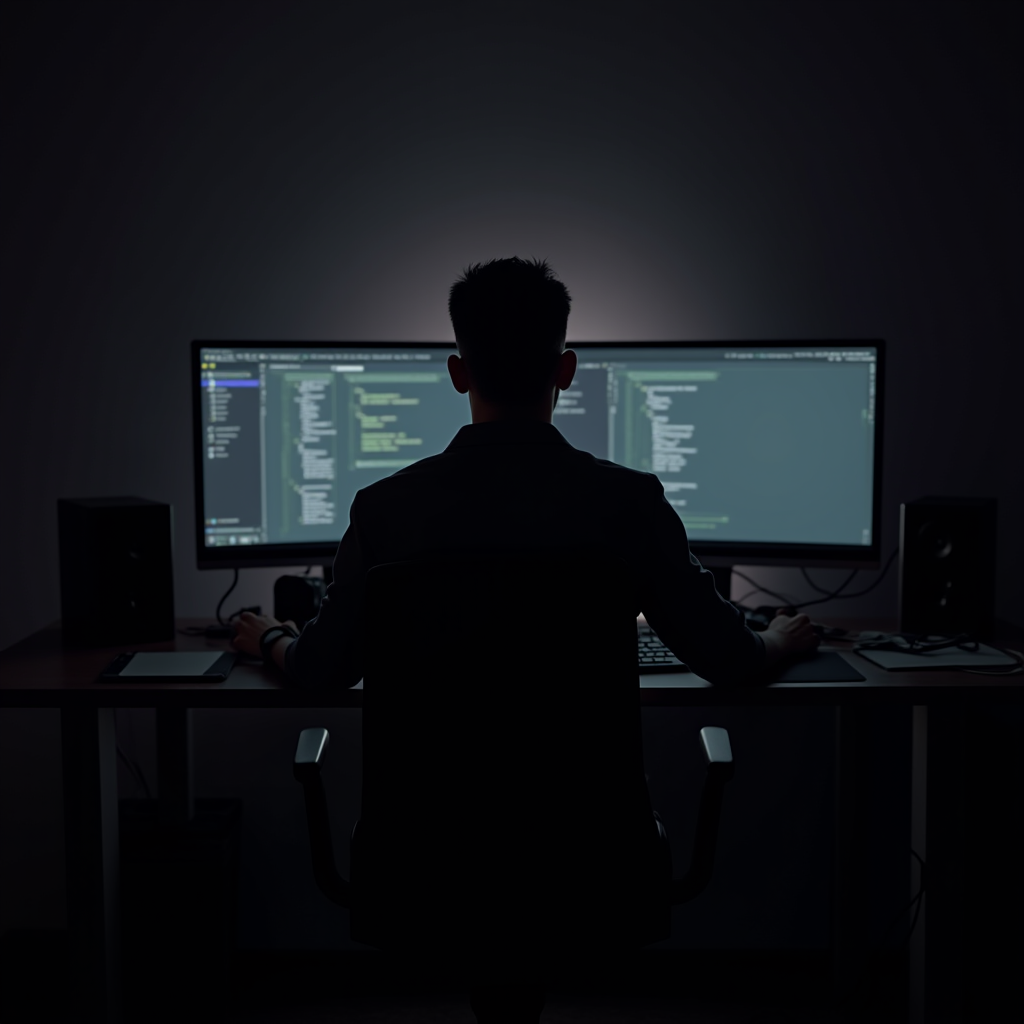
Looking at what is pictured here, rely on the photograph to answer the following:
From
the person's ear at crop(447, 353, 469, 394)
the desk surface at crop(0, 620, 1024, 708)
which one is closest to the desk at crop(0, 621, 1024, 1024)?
the desk surface at crop(0, 620, 1024, 708)

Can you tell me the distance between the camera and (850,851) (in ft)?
7.04

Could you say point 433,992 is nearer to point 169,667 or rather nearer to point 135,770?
point 135,770

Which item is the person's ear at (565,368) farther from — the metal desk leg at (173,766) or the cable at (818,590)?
the metal desk leg at (173,766)

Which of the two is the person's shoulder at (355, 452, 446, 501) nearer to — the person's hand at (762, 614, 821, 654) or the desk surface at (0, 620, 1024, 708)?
the desk surface at (0, 620, 1024, 708)

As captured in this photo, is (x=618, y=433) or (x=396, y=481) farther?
(x=618, y=433)

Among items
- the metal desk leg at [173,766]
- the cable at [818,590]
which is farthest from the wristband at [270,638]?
the cable at [818,590]

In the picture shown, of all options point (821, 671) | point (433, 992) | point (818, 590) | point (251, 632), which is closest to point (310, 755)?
point (251, 632)

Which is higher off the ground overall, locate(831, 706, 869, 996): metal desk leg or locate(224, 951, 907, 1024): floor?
locate(831, 706, 869, 996): metal desk leg

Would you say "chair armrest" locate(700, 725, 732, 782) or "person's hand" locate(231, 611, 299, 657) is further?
"person's hand" locate(231, 611, 299, 657)

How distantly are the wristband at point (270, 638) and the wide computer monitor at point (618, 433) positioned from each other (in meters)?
0.31

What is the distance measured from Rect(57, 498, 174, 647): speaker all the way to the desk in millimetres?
46

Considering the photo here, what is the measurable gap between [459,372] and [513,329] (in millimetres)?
116

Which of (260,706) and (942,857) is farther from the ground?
(260,706)

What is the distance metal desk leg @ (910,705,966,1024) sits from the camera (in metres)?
1.70
